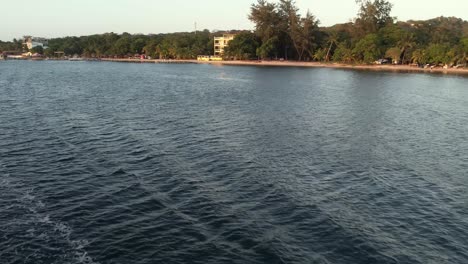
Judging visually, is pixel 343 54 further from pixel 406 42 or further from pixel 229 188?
pixel 229 188

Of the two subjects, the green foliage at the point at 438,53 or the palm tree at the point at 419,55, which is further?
the palm tree at the point at 419,55

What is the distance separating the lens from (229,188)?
3009cm

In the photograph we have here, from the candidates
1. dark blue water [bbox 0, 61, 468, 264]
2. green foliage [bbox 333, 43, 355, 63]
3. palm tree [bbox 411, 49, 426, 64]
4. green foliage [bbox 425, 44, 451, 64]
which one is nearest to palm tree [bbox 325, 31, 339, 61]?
green foliage [bbox 333, 43, 355, 63]

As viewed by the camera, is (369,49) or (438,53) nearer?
(438,53)

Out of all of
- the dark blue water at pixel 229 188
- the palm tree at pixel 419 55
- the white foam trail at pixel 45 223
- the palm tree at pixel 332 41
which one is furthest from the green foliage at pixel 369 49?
the white foam trail at pixel 45 223

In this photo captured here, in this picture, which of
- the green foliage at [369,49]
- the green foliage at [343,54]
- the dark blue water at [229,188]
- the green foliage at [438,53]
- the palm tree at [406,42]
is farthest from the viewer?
the green foliage at [343,54]

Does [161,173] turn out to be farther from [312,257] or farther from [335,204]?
[312,257]

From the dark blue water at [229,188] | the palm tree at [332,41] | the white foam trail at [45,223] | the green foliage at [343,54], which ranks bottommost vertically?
the dark blue water at [229,188]

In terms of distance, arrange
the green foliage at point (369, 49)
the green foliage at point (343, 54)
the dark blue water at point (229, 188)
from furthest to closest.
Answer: the green foliage at point (343, 54), the green foliage at point (369, 49), the dark blue water at point (229, 188)

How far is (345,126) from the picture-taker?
54.1 metres

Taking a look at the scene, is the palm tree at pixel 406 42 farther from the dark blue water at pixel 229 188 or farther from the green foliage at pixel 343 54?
the dark blue water at pixel 229 188

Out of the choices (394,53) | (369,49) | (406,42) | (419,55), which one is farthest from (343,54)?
(419,55)

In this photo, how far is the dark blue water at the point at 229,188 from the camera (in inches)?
858

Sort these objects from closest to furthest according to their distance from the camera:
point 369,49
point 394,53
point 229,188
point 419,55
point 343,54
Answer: point 229,188, point 419,55, point 394,53, point 369,49, point 343,54
